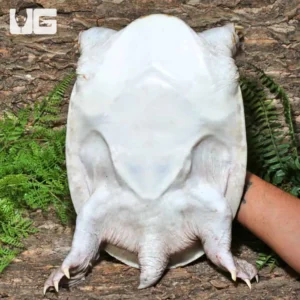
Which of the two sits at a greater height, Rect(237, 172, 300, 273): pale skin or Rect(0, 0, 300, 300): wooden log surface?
Rect(0, 0, 300, 300): wooden log surface

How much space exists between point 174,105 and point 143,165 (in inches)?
9.9

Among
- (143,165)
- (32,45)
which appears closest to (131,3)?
(32,45)

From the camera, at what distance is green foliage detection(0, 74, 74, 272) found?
2.90 m

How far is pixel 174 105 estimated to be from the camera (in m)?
2.49

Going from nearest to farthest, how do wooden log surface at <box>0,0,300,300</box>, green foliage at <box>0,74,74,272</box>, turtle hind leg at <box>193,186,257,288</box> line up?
turtle hind leg at <box>193,186,257,288</box>, green foliage at <box>0,74,74,272</box>, wooden log surface at <box>0,0,300,300</box>

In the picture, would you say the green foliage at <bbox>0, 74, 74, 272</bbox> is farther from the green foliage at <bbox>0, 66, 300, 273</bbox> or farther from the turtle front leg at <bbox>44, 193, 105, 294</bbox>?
the turtle front leg at <bbox>44, 193, 105, 294</bbox>

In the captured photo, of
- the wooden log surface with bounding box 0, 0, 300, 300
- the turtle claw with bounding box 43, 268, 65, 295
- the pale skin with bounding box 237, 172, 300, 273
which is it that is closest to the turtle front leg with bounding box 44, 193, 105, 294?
the turtle claw with bounding box 43, 268, 65, 295

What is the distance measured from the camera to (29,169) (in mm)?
3100

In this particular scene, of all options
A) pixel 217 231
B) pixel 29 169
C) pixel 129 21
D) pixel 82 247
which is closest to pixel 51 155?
pixel 29 169

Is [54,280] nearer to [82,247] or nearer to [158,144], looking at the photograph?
[82,247]
